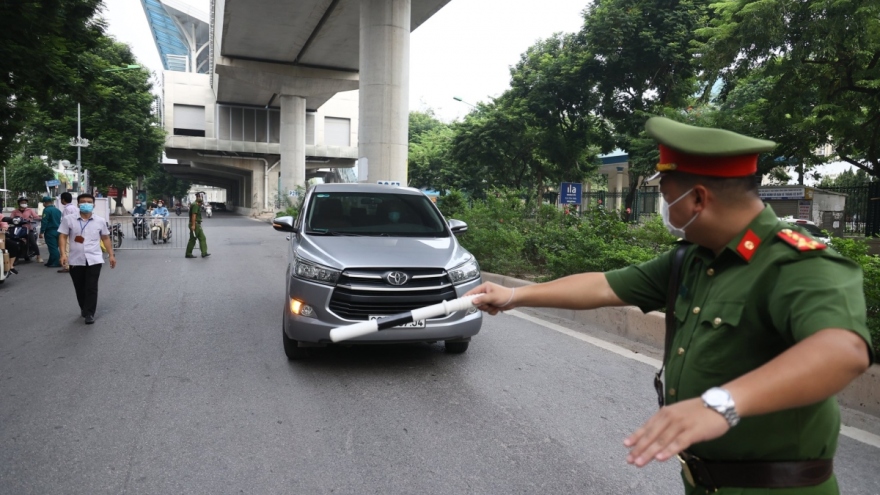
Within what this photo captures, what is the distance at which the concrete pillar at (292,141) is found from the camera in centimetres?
4194

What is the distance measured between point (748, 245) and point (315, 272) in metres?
4.37

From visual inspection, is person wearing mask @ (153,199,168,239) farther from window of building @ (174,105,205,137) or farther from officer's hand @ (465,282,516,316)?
window of building @ (174,105,205,137)

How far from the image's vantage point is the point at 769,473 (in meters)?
1.55

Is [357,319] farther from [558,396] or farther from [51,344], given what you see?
[51,344]

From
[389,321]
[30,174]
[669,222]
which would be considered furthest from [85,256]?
[30,174]

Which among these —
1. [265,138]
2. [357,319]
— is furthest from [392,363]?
[265,138]

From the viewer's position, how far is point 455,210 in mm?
15852

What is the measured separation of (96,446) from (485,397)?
2730mm

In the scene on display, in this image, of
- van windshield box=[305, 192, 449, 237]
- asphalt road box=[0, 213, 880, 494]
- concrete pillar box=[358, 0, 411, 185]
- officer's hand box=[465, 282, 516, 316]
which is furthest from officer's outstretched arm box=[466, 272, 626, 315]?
concrete pillar box=[358, 0, 411, 185]

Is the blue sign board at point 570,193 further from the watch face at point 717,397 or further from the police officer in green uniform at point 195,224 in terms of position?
the watch face at point 717,397

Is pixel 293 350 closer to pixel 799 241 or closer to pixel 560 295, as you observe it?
pixel 560 295

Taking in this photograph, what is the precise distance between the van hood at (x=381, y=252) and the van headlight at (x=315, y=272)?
45 millimetres

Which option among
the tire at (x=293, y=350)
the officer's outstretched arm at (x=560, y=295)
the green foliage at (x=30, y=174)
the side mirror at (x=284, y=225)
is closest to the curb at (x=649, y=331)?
the tire at (x=293, y=350)

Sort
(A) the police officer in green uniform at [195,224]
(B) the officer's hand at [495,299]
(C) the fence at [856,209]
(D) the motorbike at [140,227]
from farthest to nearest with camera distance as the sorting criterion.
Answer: (D) the motorbike at [140,227] < (C) the fence at [856,209] < (A) the police officer in green uniform at [195,224] < (B) the officer's hand at [495,299]
